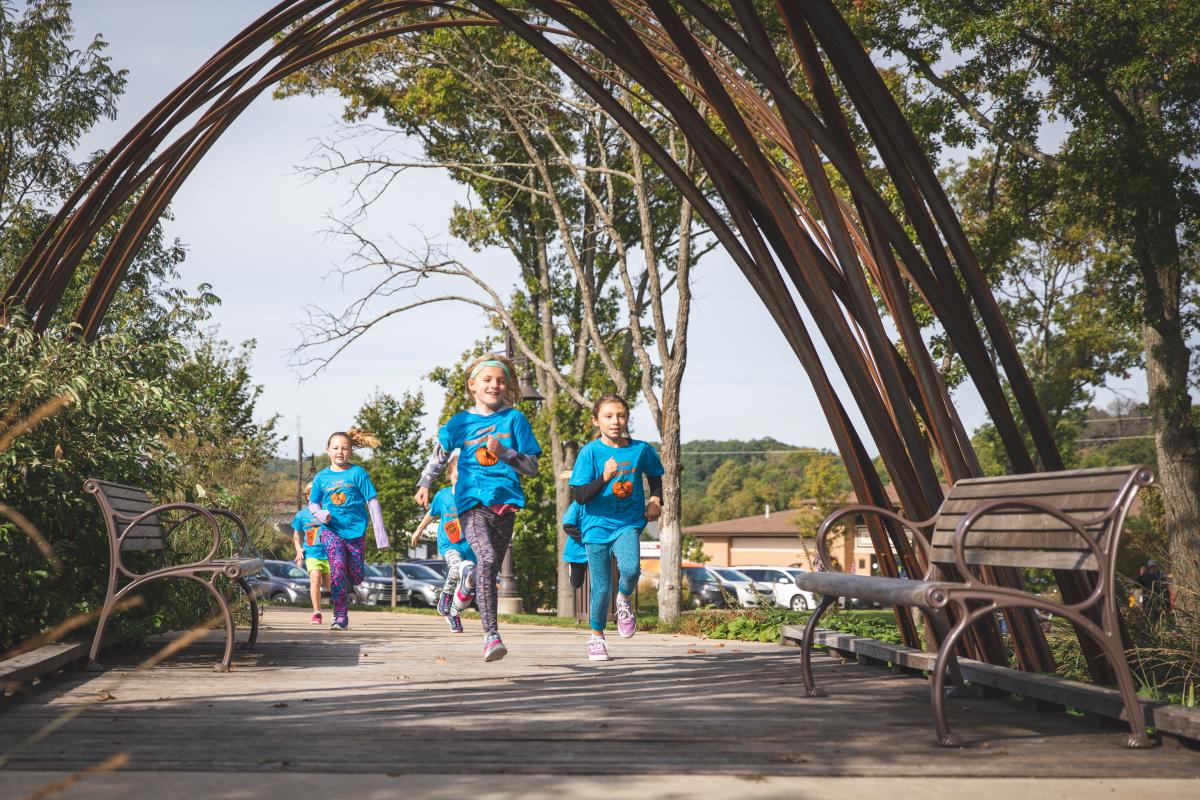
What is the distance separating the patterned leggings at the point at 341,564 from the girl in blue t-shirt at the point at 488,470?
3.67 meters

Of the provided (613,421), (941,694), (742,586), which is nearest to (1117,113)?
(613,421)

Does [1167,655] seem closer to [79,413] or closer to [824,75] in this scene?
[824,75]

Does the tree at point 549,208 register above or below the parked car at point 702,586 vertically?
above

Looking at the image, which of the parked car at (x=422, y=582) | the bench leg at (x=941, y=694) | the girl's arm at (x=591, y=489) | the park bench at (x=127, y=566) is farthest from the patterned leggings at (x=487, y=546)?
the parked car at (x=422, y=582)

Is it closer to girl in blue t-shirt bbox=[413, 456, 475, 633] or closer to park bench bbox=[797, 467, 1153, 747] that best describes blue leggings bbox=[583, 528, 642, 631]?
girl in blue t-shirt bbox=[413, 456, 475, 633]

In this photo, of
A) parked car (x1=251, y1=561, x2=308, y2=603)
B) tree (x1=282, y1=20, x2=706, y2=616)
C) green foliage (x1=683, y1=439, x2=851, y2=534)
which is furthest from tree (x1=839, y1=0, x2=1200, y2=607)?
green foliage (x1=683, y1=439, x2=851, y2=534)

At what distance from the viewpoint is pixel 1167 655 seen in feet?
19.1

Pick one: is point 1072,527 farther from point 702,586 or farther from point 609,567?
point 702,586

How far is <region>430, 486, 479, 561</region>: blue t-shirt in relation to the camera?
367 inches

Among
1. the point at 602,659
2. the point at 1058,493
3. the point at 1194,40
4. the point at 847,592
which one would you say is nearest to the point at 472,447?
the point at 602,659

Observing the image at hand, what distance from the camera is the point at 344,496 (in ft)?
34.2

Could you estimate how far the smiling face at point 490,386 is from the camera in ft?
23.0

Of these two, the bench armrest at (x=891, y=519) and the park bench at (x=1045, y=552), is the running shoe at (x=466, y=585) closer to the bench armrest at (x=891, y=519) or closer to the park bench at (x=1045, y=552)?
the bench armrest at (x=891, y=519)

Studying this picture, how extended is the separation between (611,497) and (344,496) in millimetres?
3941
